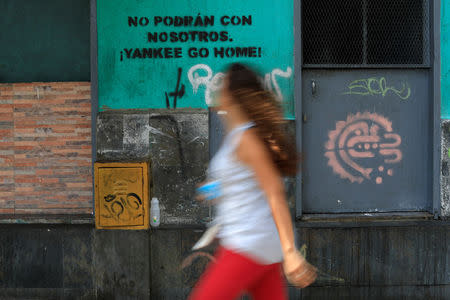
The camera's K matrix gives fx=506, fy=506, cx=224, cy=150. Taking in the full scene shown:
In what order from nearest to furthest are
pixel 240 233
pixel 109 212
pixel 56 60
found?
pixel 240 233
pixel 109 212
pixel 56 60

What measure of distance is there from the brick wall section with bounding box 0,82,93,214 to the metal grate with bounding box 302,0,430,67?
2530 mm

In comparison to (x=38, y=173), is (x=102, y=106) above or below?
above

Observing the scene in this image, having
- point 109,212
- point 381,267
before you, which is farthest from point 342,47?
point 109,212

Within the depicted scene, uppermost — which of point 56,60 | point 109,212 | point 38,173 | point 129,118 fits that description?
point 56,60

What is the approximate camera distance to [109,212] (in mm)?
5066

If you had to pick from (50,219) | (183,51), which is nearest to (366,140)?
(183,51)

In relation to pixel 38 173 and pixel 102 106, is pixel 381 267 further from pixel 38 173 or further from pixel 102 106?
pixel 38 173

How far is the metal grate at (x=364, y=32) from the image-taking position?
5.31 m

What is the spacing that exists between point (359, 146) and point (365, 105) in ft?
1.44

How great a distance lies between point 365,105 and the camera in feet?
17.6

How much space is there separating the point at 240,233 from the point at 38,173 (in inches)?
146

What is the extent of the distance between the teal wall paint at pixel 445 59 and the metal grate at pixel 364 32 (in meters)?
0.15
